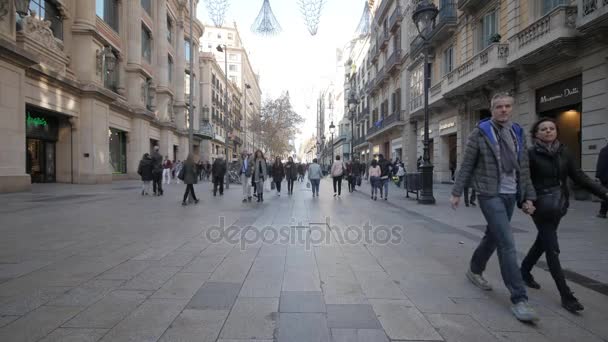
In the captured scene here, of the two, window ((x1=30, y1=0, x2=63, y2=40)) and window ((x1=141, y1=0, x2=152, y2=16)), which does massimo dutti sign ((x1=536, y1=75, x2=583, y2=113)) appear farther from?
window ((x1=141, y1=0, x2=152, y2=16))

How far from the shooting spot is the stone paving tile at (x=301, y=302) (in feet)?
10.0

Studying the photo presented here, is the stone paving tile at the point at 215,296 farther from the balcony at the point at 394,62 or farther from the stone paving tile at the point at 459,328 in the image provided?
the balcony at the point at 394,62

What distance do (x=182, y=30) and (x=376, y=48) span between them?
20.4 m

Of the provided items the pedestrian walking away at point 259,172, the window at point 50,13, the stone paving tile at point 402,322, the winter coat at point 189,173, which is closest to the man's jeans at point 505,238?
the stone paving tile at point 402,322

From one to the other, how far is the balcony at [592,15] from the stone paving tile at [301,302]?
38.9 ft

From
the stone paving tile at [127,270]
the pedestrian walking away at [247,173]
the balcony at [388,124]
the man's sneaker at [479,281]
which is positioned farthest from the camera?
the balcony at [388,124]

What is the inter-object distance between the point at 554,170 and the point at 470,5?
57.6 feet

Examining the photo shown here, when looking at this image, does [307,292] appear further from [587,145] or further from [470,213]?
[587,145]

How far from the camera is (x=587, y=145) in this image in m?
11.4

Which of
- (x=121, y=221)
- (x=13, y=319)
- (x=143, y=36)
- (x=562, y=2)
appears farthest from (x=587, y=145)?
(x=143, y=36)

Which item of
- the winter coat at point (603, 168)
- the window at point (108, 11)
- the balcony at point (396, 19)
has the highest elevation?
the balcony at point (396, 19)

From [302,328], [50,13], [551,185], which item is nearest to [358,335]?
[302,328]

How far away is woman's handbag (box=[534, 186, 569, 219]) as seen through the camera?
3152mm

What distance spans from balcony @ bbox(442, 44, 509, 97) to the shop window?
71.4ft
